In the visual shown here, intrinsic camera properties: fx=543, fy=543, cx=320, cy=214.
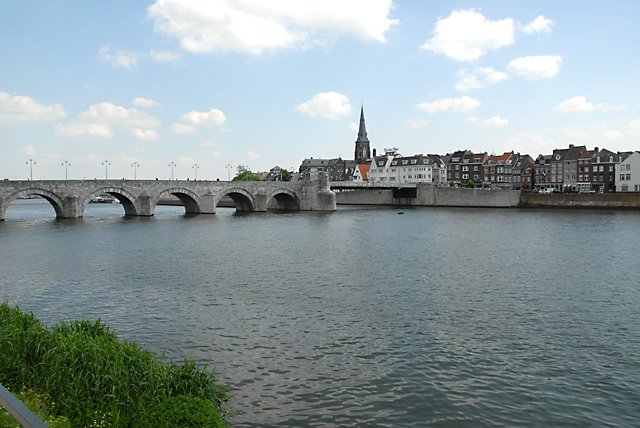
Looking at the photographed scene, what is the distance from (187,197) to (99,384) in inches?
3215

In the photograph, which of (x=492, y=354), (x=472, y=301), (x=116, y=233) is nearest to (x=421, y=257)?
(x=472, y=301)

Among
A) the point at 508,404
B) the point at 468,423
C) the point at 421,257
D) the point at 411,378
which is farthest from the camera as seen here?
the point at 421,257

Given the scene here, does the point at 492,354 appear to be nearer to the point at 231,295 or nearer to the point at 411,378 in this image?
the point at 411,378

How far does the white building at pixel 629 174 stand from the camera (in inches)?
4328

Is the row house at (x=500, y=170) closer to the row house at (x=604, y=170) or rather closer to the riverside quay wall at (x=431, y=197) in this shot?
the row house at (x=604, y=170)

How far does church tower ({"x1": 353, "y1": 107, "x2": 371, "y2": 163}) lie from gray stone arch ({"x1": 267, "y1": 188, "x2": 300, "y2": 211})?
83201 mm

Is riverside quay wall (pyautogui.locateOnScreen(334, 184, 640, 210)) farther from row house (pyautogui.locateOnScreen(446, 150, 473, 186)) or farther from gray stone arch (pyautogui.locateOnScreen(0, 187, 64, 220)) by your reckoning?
gray stone arch (pyautogui.locateOnScreen(0, 187, 64, 220))

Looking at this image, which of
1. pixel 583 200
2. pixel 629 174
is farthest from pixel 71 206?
pixel 629 174

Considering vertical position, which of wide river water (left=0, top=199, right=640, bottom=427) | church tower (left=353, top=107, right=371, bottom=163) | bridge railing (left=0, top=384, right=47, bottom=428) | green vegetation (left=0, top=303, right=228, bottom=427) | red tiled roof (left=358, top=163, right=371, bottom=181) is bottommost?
wide river water (left=0, top=199, right=640, bottom=427)

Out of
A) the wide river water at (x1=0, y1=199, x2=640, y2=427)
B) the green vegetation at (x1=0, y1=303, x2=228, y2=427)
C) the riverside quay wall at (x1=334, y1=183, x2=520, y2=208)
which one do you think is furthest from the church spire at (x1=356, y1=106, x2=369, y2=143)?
the green vegetation at (x1=0, y1=303, x2=228, y2=427)

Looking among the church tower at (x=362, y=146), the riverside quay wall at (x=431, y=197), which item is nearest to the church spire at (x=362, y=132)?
the church tower at (x=362, y=146)

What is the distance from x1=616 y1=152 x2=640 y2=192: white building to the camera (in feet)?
361

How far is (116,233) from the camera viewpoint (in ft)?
184

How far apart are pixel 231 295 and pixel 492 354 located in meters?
12.9
